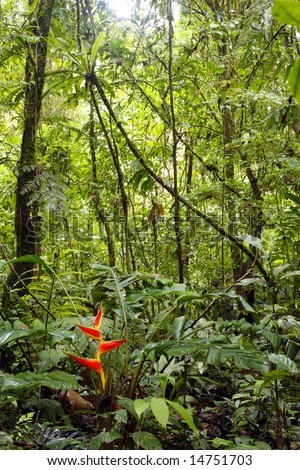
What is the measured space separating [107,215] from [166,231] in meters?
0.59

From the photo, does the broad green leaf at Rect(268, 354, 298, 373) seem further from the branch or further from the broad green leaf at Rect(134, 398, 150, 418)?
the branch

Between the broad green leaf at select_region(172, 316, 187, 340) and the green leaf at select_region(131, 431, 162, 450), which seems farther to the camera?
the broad green leaf at select_region(172, 316, 187, 340)

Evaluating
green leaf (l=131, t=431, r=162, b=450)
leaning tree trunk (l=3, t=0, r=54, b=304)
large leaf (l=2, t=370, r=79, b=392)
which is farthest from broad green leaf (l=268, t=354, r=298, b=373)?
leaning tree trunk (l=3, t=0, r=54, b=304)

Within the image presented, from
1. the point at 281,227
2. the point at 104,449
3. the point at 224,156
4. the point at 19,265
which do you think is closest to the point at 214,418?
the point at 104,449

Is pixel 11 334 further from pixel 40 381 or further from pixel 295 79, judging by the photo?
pixel 295 79

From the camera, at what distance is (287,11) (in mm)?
799

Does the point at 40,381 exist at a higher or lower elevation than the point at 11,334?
lower

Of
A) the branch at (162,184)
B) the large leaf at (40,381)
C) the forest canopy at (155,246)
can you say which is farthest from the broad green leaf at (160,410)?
the branch at (162,184)

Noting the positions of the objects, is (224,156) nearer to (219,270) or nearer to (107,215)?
(219,270)

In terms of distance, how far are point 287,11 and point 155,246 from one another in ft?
9.93

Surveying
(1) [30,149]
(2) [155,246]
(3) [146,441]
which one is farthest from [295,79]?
(2) [155,246]

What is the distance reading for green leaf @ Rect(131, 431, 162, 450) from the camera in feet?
4.19

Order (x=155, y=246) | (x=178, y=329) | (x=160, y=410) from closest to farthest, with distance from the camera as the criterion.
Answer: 1. (x=160, y=410)
2. (x=178, y=329)
3. (x=155, y=246)

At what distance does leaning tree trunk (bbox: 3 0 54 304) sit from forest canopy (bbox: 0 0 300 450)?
0.04 ft
